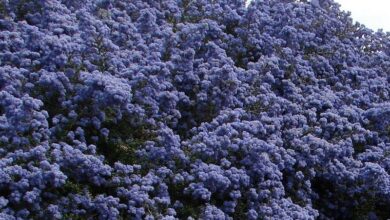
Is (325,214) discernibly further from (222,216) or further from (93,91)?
(93,91)

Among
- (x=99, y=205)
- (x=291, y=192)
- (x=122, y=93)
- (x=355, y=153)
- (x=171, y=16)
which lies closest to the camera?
(x=99, y=205)

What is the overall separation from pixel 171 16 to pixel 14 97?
84.2 inches

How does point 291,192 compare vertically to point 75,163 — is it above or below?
above

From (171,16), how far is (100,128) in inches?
70.4

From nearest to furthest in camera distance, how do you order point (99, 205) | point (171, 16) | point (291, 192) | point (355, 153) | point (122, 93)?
point (99, 205)
point (122, 93)
point (291, 192)
point (355, 153)
point (171, 16)

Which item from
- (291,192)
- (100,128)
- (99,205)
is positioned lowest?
(99,205)

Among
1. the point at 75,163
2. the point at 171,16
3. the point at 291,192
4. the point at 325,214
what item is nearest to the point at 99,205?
the point at 75,163

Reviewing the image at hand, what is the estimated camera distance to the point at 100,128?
4.59m

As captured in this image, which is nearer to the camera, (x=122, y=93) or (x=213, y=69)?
(x=122, y=93)

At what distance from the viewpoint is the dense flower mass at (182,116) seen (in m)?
4.16

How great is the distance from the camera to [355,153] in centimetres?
543

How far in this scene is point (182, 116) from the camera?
516 cm

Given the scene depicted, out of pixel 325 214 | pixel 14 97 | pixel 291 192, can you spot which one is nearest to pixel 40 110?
pixel 14 97

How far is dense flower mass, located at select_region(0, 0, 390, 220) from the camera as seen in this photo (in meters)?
4.16
